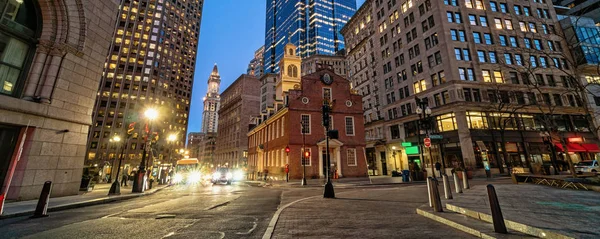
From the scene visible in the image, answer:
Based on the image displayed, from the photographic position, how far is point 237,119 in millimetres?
77625

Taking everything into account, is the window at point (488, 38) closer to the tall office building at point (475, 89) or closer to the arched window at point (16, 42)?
the tall office building at point (475, 89)

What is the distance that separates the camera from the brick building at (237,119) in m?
72.8

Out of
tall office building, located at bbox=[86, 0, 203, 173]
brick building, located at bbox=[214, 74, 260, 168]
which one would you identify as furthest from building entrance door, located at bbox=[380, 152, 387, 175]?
tall office building, located at bbox=[86, 0, 203, 173]

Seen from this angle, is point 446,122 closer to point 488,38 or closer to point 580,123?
point 488,38

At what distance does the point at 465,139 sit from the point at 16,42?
41.1 metres

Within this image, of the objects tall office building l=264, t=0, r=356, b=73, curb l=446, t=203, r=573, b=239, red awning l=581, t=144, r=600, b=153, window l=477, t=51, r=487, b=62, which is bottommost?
curb l=446, t=203, r=573, b=239

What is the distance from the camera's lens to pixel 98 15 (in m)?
15.0

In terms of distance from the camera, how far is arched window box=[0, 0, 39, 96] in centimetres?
1116

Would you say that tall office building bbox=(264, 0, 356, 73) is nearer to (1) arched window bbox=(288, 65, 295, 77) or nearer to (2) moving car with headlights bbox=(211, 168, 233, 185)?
(1) arched window bbox=(288, 65, 295, 77)

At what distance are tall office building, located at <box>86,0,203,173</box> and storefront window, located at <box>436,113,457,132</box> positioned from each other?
213ft

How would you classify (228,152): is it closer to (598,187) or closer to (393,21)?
(393,21)

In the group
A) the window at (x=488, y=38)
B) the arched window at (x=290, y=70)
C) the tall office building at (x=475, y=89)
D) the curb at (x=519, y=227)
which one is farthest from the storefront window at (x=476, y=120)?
the curb at (x=519, y=227)

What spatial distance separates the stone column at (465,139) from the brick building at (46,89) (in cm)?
3790

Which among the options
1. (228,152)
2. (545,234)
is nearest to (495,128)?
(545,234)
